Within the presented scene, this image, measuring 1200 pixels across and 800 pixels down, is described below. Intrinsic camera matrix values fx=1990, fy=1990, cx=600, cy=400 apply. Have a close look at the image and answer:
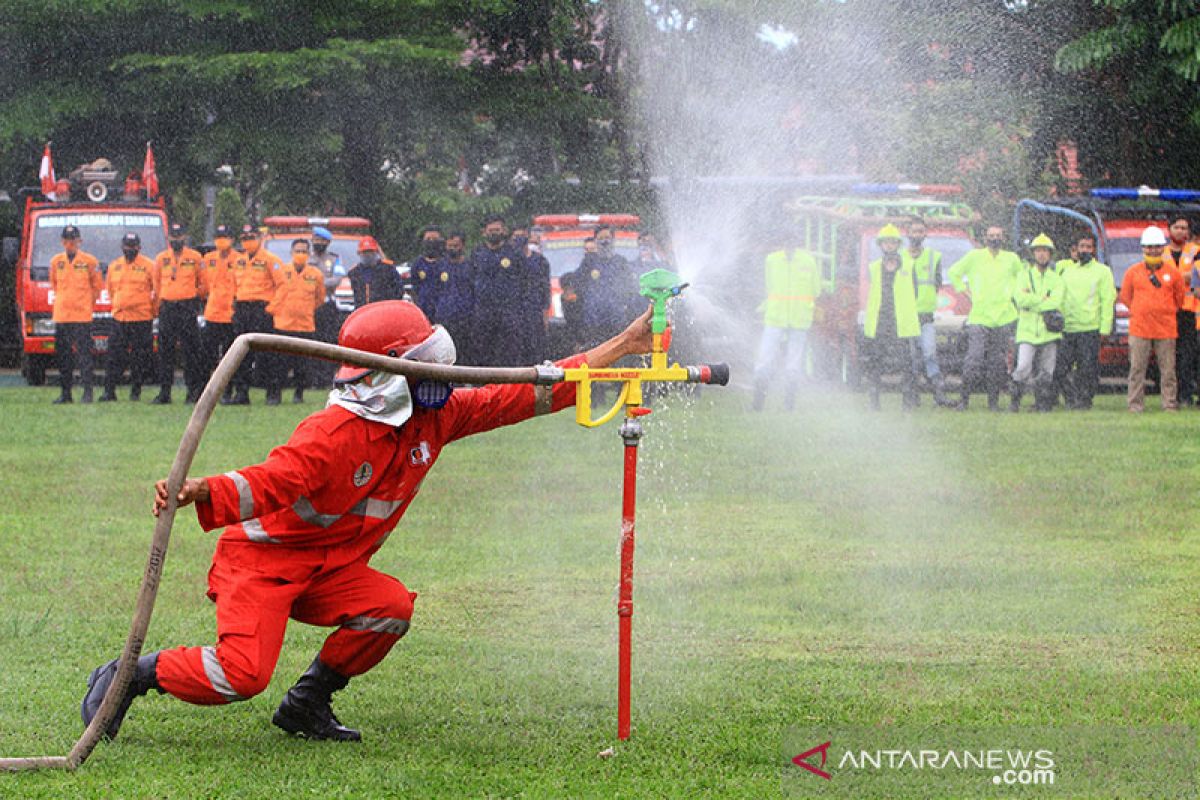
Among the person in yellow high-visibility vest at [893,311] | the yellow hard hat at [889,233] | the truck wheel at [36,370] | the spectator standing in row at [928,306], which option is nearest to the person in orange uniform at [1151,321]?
the spectator standing in row at [928,306]

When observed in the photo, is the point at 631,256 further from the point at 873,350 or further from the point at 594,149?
the point at 594,149

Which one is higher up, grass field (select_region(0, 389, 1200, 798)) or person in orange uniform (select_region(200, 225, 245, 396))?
person in orange uniform (select_region(200, 225, 245, 396))

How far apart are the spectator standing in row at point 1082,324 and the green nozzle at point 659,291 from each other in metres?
14.1

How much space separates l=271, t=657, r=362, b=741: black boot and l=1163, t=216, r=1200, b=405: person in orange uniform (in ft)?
49.2

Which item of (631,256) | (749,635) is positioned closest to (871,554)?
(749,635)

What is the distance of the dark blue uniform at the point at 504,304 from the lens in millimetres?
19047

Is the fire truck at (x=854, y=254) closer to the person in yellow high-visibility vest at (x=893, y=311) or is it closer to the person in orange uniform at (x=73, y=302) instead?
the person in yellow high-visibility vest at (x=893, y=311)

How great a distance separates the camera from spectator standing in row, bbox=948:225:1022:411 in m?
19.3

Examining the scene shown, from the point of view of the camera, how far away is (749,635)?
24.9 ft

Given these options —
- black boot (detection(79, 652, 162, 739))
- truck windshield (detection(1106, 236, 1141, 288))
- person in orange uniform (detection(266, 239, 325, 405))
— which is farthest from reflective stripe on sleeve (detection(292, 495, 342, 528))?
truck windshield (detection(1106, 236, 1141, 288))

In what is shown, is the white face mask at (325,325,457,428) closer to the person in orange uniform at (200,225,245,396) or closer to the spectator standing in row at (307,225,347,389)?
the spectator standing in row at (307,225,347,389)

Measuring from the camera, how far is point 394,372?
551 cm

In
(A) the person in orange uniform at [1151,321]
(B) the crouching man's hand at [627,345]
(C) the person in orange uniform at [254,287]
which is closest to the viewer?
(B) the crouching man's hand at [627,345]

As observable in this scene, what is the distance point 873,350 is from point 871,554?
9.83 meters
